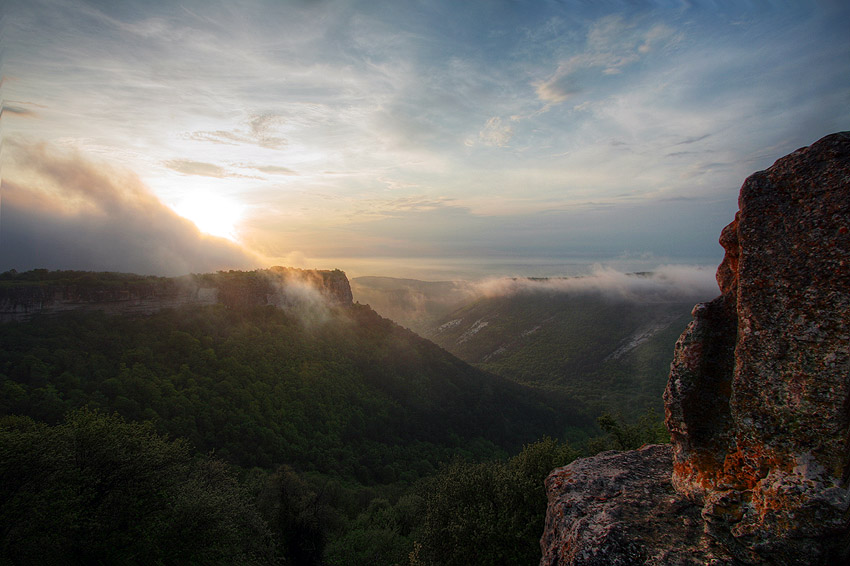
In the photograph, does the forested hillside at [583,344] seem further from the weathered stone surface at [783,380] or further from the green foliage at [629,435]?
the weathered stone surface at [783,380]

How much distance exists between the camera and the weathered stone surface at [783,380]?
5.99 m

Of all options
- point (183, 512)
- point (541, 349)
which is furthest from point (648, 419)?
point (541, 349)

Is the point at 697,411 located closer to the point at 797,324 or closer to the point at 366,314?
the point at 797,324

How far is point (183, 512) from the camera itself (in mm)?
15281

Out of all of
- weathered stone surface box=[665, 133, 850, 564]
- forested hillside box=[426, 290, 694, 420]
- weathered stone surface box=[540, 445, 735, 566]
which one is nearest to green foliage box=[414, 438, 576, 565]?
weathered stone surface box=[540, 445, 735, 566]

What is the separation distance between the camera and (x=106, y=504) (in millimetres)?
14156

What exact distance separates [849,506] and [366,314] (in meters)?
78.9

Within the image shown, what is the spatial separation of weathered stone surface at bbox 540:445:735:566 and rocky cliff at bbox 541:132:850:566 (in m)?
0.04

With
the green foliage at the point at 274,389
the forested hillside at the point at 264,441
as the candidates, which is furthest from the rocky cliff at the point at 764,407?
the green foliage at the point at 274,389

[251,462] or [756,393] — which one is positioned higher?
[756,393]

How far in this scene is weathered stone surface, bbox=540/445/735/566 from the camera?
696 centimetres

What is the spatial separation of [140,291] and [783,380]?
203ft

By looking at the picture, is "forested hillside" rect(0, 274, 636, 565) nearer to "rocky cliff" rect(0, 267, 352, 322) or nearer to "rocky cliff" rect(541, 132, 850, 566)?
"rocky cliff" rect(0, 267, 352, 322)

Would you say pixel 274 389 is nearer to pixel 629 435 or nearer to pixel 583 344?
pixel 629 435
